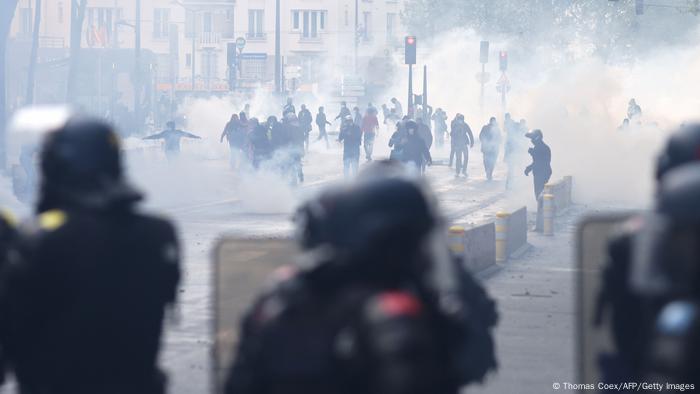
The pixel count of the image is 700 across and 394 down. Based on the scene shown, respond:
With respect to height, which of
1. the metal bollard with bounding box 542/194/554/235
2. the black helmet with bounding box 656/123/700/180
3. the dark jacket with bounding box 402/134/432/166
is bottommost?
the metal bollard with bounding box 542/194/554/235

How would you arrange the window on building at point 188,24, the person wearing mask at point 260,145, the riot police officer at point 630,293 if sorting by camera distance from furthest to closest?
the window on building at point 188,24, the person wearing mask at point 260,145, the riot police officer at point 630,293

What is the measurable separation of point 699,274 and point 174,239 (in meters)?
1.67

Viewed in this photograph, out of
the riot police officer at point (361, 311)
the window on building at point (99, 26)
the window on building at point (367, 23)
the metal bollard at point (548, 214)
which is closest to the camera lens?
the riot police officer at point (361, 311)

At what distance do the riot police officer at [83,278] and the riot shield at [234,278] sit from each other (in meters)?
0.45

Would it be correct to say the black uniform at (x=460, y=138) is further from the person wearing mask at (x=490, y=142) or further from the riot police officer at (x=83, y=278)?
the riot police officer at (x=83, y=278)

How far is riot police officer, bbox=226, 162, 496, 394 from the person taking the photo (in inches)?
125

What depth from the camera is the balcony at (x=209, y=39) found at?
10331 cm

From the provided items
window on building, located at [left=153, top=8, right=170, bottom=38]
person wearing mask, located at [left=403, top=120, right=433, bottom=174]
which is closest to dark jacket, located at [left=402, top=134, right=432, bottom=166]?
person wearing mask, located at [left=403, top=120, right=433, bottom=174]

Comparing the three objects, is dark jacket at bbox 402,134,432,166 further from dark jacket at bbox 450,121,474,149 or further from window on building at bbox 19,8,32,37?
window on building at bbox 19,8,32,37

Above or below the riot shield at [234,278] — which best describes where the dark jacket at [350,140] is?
below

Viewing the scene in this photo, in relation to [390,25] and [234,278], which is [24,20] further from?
[234,278]

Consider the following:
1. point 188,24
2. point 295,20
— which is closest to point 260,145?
point 188,24

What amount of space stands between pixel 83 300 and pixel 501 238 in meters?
14.3

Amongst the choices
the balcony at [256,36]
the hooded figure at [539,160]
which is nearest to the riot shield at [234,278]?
the hooded figure at [539,160]
